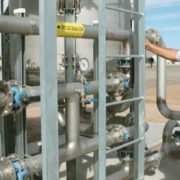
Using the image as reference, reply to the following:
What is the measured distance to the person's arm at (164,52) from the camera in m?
3.35

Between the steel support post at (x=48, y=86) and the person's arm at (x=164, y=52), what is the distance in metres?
1.47

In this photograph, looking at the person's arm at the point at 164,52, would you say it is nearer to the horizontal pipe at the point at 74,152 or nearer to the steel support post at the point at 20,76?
the horizontal pipe at the point at 74,152

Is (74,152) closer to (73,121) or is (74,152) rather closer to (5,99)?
(73,121)

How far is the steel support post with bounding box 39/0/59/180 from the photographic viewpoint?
2027mm

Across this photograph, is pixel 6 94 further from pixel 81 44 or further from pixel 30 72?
pixel 81 44

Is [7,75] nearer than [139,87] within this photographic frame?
Yes

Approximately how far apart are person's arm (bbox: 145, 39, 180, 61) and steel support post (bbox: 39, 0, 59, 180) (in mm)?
1465

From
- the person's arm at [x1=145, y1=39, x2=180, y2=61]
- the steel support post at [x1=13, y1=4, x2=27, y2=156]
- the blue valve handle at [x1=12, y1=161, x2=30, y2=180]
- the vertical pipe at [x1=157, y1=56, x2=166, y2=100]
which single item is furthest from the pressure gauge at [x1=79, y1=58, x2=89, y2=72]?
the vertical pipe at [x1=157, y1=56, x2=166, y2=100]

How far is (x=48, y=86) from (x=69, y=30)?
48cm

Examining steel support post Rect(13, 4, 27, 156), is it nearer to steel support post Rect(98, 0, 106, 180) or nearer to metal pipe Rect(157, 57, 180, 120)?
steel support post Rect(98, 0, 106, 180)

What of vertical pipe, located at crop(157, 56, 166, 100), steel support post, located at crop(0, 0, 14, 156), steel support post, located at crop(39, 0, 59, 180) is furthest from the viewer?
vertical pipe, located at crop(157, 56, 166, 100)

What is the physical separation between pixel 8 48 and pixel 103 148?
107 centimetres

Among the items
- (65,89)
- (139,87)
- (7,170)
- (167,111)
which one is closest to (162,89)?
(167,111)

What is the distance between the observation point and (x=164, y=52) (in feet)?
11.2
